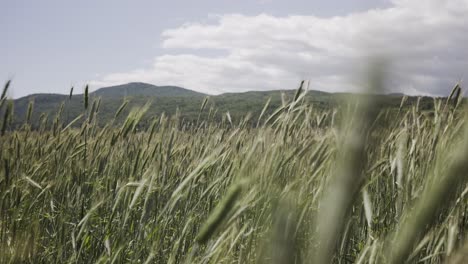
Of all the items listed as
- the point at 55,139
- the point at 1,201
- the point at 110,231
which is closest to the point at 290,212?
the point at 110,231

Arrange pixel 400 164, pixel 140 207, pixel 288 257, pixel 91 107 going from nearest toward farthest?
pixel 288 257 → pixel 400 164 → pixel 140 207 → pixel 91 107

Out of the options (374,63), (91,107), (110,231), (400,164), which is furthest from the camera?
(91,107)

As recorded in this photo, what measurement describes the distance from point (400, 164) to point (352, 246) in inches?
35.0

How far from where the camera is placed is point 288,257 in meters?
0.41

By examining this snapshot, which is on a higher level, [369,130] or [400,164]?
[369,130]

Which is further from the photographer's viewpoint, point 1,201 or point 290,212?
point 1,201

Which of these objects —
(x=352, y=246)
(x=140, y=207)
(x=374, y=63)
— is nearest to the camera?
(x=374, y=63)

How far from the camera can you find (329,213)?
363 millimetres

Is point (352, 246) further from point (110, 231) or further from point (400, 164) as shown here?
point (110, 231)

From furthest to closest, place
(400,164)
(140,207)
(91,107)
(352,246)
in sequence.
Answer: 1. (91,107)
2. (140,207)
3. (352,246)
4. (400,164)

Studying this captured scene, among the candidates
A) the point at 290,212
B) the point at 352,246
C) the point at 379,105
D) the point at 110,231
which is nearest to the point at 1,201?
the point at 110,231

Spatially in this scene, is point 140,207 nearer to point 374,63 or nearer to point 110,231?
point 110,231

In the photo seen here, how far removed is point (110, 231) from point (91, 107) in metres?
0.98

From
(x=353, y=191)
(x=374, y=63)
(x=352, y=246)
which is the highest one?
(x=374, y=63)
